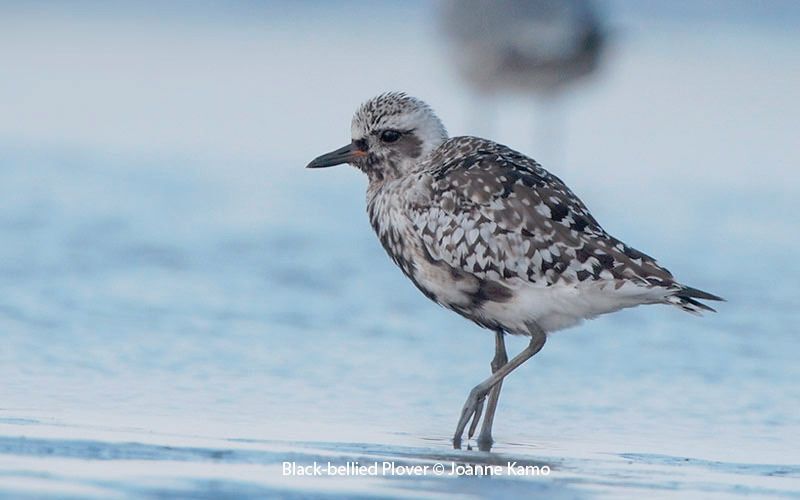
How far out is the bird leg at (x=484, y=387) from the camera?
240 inches

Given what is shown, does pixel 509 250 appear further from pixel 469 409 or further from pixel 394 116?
pixel 394 116

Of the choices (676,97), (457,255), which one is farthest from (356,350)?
(676,97)

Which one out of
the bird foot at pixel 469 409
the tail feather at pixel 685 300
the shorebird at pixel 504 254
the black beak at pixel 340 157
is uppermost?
the black beak at pixel 340 157

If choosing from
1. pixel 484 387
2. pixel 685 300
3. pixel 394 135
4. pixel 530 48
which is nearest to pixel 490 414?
pixel 484 387

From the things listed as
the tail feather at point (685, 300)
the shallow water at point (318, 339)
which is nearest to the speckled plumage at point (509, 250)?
the tail feather at point (685, 300)

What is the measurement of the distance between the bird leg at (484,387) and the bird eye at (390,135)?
3.27 ft

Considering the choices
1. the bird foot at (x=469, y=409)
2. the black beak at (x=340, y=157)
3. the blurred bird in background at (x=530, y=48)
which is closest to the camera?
the bird foot at (x=469, y=409)

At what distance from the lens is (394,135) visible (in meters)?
6.64

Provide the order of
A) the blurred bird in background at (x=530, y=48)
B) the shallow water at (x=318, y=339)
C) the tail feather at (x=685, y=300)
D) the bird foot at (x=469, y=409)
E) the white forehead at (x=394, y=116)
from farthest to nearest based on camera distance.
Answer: the blurred bird in background at (x=530, y=48) < the white forehead at (x=394, y=116) < the bird foot at (x=469, y=409) < the tail feather at (x=685, y=300) < the shallow water at (x=318, y=339)

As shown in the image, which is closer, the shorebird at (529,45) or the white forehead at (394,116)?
the white forehead at (394,116)

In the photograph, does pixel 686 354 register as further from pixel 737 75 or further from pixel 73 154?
pixel 737 75

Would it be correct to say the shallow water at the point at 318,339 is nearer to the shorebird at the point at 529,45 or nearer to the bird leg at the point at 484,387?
the bird leg at the point at 484,387

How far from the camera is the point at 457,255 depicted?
6117 mm

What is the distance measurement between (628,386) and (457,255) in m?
1.54
